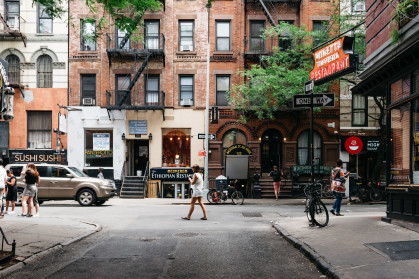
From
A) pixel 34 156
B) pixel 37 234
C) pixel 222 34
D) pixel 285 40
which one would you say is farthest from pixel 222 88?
pixel 37 234

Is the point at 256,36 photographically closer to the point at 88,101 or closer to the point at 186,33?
the point at 186,33

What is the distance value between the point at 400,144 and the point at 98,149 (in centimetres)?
2011

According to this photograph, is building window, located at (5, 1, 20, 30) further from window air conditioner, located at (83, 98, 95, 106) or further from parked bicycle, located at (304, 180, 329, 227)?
parked bicycle, located at (304, 180, 329, 227)

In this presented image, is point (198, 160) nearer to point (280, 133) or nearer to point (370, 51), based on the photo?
point (280, 133)

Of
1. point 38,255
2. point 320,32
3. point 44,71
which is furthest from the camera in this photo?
point 44,71

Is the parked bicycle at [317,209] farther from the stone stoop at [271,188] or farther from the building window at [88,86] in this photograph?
the building window at [88,86]

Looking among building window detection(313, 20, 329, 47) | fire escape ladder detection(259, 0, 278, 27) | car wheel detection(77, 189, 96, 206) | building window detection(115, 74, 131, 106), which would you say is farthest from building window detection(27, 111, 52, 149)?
building window detection(313, 20, 329, 47)

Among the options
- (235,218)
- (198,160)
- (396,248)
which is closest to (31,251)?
(396,248)

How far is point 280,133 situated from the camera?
28.1 m

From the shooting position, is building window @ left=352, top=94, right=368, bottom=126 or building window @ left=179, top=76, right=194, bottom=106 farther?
building window @ left=179, top=76, right=194, bottom=106

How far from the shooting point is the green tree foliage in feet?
80.6

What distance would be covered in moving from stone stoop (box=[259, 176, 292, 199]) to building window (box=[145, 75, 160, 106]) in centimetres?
832

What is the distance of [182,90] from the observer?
28.2m

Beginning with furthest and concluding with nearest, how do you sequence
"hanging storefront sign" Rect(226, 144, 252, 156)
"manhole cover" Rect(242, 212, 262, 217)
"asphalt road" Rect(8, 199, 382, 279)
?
"hanging storefront sign" Rect(226, 144, 252, 156), "manhole cover" Rect(242, 212, 262, 217), "asphalt road" Rect(8, 199, 382, 279)
